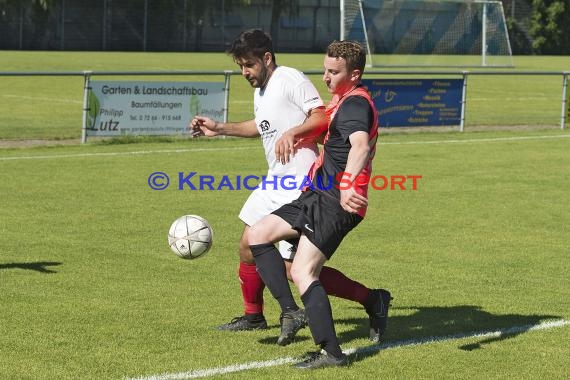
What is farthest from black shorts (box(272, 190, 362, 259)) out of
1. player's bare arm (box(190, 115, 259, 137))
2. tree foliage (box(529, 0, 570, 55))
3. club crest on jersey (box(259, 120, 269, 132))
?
tree foliage (box(529, 0, 570, 55))

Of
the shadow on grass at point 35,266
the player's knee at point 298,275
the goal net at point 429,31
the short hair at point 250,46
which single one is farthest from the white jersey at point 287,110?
the goal net at point 429,31

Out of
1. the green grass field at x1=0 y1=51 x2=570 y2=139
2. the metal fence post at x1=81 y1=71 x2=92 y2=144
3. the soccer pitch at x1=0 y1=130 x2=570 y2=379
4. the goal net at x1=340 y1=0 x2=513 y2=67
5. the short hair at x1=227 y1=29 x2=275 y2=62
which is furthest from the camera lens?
the goal net at x1=340 y1=0 x2=513 y2=67

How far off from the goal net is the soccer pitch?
29.6 meters

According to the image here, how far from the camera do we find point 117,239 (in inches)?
442

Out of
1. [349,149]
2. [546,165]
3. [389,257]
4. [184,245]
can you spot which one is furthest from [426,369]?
[546,165]

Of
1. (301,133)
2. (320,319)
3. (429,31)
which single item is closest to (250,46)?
(301,133)

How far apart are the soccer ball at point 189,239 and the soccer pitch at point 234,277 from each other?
0.45m

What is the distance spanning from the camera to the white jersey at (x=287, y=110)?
7.22 metres

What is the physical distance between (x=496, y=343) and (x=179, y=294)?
268 centimetres

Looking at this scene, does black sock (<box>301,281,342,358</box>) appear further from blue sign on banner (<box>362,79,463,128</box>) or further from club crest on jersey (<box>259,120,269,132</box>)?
blue sign on banner (<box>362,79,463,128</box>)

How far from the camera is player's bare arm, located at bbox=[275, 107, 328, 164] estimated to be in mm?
6430

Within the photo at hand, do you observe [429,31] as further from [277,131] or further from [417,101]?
[277,131]

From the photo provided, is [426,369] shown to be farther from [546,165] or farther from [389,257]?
[546,165]

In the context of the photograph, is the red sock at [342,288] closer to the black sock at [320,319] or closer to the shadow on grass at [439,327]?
the shadow on grass at [439,327]
